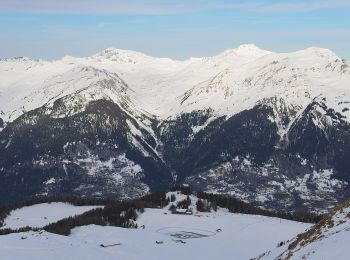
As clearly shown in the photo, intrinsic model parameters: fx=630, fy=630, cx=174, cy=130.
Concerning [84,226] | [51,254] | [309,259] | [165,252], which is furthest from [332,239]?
[84,226]

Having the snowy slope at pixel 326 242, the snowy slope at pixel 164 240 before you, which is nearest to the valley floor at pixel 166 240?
the snowy slope at pixel 164 240

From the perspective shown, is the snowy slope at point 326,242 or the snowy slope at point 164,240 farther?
the snowy slope at point 164,240

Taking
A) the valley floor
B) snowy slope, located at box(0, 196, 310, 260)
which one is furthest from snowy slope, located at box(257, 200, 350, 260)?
the valley floor

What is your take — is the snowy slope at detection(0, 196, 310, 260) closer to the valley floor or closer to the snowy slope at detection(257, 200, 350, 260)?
the valley floor

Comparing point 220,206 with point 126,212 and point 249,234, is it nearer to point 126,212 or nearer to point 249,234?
point 126,212

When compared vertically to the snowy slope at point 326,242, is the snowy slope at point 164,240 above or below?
below

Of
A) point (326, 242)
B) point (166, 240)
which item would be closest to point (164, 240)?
point (166, 240)

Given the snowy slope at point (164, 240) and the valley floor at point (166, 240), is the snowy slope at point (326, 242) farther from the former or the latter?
the valley floor at point (166, 240)
